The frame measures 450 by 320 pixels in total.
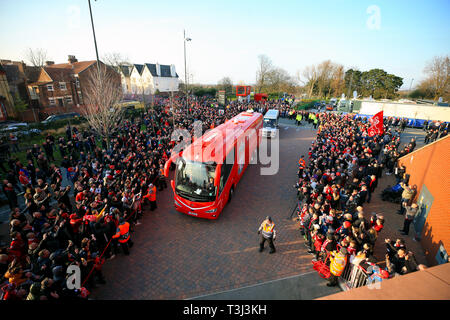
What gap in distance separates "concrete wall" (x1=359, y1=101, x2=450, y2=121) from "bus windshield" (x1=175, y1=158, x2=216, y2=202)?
31524 millimetres

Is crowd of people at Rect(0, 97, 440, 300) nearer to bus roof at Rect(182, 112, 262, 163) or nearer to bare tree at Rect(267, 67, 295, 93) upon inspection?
bus roof at Rect(182, 112, 262, 163)

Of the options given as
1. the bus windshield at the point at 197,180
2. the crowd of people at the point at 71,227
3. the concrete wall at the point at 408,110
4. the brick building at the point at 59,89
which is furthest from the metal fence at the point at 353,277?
the brick building at the point at 59,89

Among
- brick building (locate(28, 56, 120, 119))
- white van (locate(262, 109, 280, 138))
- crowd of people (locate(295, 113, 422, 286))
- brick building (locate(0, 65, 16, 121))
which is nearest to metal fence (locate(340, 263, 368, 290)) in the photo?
crowd of people (locate(295, 113, 422, 286))

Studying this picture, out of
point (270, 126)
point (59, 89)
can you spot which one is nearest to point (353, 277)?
point (270, 126)

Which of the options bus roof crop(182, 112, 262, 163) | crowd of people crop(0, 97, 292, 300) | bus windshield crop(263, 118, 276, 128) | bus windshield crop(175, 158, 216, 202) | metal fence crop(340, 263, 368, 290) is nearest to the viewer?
crowd of people crop(0, 97, 292, 300)

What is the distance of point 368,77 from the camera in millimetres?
54062

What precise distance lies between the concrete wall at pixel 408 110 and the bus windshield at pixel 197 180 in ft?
103

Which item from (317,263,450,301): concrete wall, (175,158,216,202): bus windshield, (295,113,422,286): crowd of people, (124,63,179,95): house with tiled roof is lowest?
(295,113,422,286): crowd of people

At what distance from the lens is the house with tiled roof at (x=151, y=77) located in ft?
A: 203

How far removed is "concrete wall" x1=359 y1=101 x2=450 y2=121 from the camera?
2584cm
